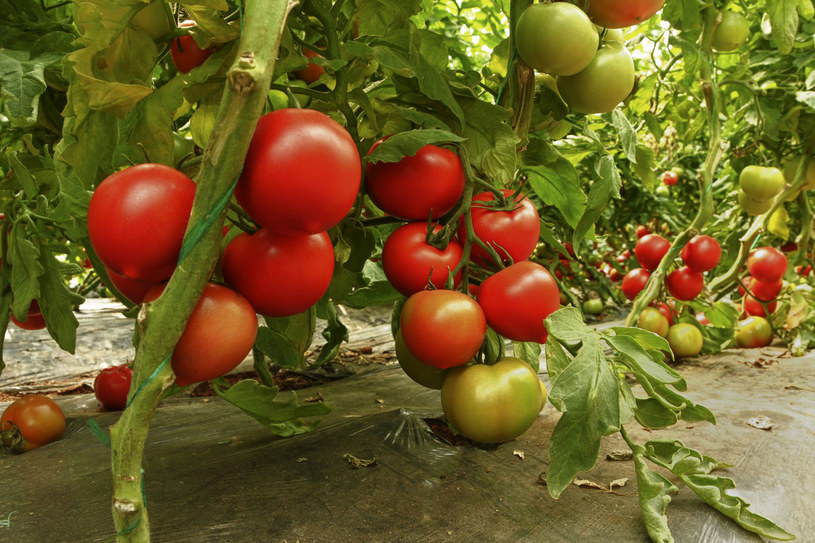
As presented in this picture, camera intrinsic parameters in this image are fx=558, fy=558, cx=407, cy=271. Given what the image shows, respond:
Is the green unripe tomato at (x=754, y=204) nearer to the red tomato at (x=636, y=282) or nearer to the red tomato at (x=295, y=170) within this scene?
the red tomato at (x=636, y=282)

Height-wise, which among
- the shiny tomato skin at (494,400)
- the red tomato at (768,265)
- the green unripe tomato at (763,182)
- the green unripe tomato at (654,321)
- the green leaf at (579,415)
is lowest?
the green unripe tomato at (654,321)

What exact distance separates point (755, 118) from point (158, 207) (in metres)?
2.09

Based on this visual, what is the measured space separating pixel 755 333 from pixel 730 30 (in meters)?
1.27

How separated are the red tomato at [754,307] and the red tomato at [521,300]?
1988mm

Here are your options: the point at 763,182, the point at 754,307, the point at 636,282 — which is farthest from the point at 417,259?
the point at 754,307

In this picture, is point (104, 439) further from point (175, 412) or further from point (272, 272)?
point (175, 412)

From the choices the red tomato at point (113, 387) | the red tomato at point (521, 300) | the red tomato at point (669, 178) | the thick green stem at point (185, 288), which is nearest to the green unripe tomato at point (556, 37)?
the red tomato at point (521, 300)

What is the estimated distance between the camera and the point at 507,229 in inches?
30.2

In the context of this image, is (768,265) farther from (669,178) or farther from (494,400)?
(494,400)

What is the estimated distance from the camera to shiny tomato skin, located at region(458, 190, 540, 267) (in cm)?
77

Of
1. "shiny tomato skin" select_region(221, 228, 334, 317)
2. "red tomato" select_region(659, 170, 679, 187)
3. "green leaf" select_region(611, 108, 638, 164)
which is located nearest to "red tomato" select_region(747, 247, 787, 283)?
"red tomato" select_region(659, 170, 679, 187)

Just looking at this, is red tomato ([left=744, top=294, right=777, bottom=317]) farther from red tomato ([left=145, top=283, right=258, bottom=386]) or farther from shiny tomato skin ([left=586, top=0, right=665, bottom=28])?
red tomato ([left=145, top=283, right=258, bottom=386])

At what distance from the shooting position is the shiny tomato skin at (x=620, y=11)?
0.74 m

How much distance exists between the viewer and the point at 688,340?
1.86 metres
